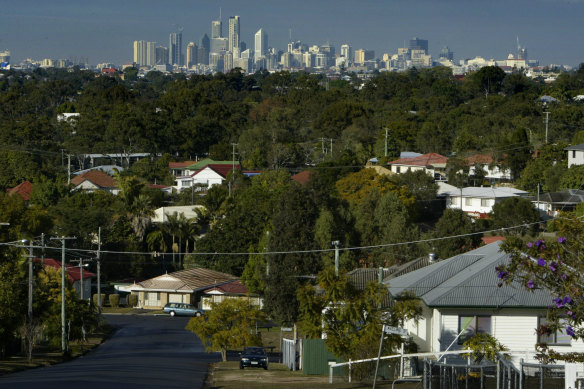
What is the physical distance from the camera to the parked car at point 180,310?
62969 mm

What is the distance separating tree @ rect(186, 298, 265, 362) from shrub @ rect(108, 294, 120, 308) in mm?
28335

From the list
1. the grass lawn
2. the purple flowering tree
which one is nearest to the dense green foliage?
the grass lawn

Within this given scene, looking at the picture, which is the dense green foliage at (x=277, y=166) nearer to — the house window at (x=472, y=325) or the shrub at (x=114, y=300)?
the shrub at (x=114, y=300)

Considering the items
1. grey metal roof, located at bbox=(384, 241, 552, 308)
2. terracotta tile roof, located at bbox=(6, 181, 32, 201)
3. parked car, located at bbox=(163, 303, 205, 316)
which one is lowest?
parked car, located at bbox=(163, 303, 205, 316)

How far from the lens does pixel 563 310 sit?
17.1m

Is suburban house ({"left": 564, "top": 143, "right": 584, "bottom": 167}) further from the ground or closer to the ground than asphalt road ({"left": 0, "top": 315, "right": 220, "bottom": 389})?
further from the ground

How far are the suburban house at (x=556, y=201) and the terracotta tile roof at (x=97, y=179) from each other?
4343 centimetres

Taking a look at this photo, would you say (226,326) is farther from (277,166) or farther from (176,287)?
(277,166)

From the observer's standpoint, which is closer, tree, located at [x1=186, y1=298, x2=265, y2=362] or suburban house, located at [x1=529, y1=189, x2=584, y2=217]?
tree, located at [x1=186, y1=298, x2=265, y2=362]

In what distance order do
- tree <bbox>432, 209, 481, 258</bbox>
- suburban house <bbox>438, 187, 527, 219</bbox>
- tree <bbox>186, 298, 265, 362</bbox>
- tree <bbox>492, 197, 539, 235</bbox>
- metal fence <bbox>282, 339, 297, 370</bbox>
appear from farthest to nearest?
1. suburban house <bbox>438, 187, 527, 219</bbox>
2. tree <bbox>492, 197, 539, 235</bbox>
3. tree <bbox>432, 209, 481, 258</bbox>
4. tree <bbox>186, 298, 265, 362</bbox>
5. metal fence <bbox>282, 339, 297, 370</bbox>

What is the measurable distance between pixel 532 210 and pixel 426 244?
14.8 metres

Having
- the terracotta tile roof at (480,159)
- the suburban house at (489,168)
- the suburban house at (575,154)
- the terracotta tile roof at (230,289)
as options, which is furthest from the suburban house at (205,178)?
the terracotta tile roof at (230,289)

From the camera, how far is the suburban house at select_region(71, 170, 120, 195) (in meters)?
98.1

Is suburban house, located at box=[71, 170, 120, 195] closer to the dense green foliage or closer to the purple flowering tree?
the dense green foliage
